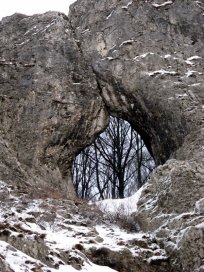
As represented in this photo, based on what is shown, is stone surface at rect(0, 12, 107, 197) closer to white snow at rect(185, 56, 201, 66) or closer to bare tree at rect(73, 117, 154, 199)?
white snow at rect(185, 56, 201, 66)

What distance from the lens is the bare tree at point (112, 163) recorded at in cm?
2744

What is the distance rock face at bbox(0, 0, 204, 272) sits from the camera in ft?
48.4

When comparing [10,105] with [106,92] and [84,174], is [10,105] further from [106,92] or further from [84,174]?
[84,174]

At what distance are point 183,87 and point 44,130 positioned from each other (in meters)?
4.75

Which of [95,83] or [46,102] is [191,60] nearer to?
[95,83]

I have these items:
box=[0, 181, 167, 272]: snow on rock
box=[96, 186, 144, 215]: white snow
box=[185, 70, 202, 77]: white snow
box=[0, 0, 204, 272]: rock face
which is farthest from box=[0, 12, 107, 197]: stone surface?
box=[185, 70, 202, 77]: white snow

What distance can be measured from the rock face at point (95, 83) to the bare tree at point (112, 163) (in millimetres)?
10438

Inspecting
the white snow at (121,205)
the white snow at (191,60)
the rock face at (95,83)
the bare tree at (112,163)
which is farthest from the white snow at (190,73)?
the bare tree at (112,163)

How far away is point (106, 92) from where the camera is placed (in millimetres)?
16656

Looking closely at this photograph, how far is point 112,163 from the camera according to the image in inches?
1063

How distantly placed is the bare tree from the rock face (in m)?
10.4

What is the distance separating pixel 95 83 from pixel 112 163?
10.9 metres

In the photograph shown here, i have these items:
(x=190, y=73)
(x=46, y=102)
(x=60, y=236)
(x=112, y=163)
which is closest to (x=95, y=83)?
(x=46, y=102)

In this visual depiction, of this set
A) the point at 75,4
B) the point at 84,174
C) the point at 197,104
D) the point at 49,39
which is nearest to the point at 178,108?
the point at 197,104
